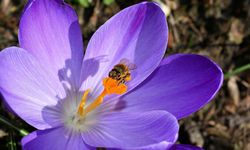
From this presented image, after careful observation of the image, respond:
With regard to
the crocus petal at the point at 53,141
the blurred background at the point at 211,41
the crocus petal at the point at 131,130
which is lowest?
the blurred background at the point at 211,41

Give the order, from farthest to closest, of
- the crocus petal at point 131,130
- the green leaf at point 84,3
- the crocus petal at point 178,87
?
the green leaf at point 84,3, the crocus petal at point 178,87, the crocus petal at point 131,130

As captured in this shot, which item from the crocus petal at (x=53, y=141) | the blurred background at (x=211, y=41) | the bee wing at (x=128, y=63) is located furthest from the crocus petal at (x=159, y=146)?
the blurred background at (x=211, y=41)

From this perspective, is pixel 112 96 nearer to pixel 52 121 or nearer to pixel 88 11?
pixel 52 121

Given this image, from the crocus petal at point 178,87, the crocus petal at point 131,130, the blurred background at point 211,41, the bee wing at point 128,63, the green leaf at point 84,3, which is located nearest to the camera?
the crocus petal at point 131,130

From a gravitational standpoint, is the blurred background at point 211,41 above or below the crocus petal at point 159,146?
below

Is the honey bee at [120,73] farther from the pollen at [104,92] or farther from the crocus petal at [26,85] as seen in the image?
the crocus petal at [26,85]

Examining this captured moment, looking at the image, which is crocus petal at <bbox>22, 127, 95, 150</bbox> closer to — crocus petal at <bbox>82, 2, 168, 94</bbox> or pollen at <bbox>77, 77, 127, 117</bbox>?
pollen at <bbox>77, 77, 127, 117</bbox>

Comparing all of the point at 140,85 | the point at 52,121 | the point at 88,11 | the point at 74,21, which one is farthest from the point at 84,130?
the point at 88,11

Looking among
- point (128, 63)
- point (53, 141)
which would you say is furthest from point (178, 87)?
point (53, 141)

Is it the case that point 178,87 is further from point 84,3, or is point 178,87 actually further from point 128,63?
point 84,3
